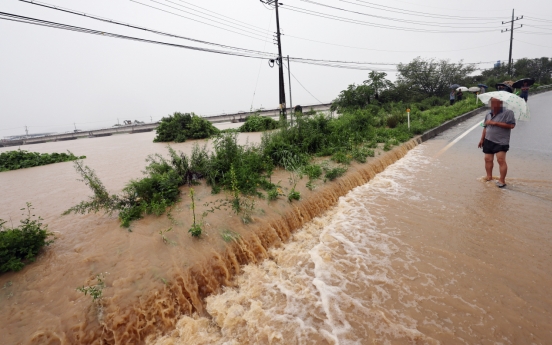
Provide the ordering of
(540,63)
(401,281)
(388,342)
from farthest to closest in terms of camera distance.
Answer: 1. (540,63)
2. (401,281)
3. (388,342)

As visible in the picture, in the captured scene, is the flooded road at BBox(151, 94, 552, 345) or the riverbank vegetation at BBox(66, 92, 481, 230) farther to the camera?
the riverbank vegetation at BBox(66, 92, 481, 230)

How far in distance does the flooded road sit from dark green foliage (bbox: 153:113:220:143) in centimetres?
1252

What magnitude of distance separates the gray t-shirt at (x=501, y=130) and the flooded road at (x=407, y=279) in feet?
3.48

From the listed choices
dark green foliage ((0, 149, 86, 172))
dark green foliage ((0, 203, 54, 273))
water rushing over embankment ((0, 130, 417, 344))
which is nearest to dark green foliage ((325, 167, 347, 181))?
water rushing over embankment ((0, 130, 417, 344))

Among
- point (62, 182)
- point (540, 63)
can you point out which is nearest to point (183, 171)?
point (62, 182)

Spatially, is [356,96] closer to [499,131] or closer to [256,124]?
[256,124]

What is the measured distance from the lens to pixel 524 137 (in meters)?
9.62

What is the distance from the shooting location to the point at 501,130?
530cm

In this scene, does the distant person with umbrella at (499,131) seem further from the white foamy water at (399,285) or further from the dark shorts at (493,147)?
the white foamy water at (399,285)

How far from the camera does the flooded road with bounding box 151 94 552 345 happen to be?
2576 millimetres

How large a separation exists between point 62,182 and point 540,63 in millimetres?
64139

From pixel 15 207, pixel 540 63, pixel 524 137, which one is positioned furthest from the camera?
pixel 540 63

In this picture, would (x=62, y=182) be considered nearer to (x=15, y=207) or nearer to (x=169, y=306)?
(x=15, y=207)

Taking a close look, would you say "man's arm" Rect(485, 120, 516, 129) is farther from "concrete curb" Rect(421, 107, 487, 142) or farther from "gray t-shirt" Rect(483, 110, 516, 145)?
"concrete curb" Rect(421, 107, 487, 142)
